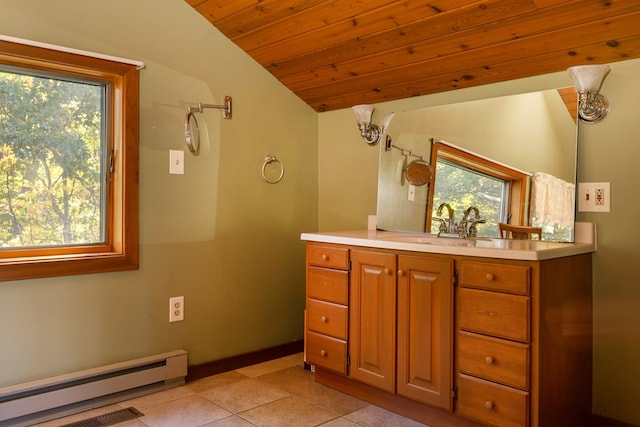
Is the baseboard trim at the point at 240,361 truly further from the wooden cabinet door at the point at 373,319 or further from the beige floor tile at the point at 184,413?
the wooden cabinet door at the point at 373,319

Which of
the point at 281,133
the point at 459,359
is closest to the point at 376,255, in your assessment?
the point at 459,359

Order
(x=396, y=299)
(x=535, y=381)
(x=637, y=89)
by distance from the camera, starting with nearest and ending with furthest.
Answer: (x=535, y=381) < (x=637, y=89) < (x=396, y=299)

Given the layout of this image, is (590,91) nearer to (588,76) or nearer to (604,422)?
(588,76)

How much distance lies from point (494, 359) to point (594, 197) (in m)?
0.84

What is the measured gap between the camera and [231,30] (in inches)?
113

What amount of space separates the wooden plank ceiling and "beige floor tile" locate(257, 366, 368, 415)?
165 centimetres

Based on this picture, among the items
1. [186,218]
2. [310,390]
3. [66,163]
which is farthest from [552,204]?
[66,163]

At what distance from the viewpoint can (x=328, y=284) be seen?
8.62 ft

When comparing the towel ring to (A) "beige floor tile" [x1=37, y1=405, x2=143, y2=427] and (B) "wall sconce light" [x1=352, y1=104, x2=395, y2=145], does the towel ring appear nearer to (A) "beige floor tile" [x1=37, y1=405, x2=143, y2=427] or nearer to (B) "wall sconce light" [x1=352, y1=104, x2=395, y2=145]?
(B) "wall sconce light" [x1=352, y1=104, x2=395, y2=145]

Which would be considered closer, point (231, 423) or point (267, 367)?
point (231, 423)

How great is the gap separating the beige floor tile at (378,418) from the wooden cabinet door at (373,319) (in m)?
0.13

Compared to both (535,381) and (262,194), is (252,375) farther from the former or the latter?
(535,381)

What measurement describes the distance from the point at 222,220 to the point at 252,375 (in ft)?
2.94

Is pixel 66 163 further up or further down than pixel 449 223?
further up
